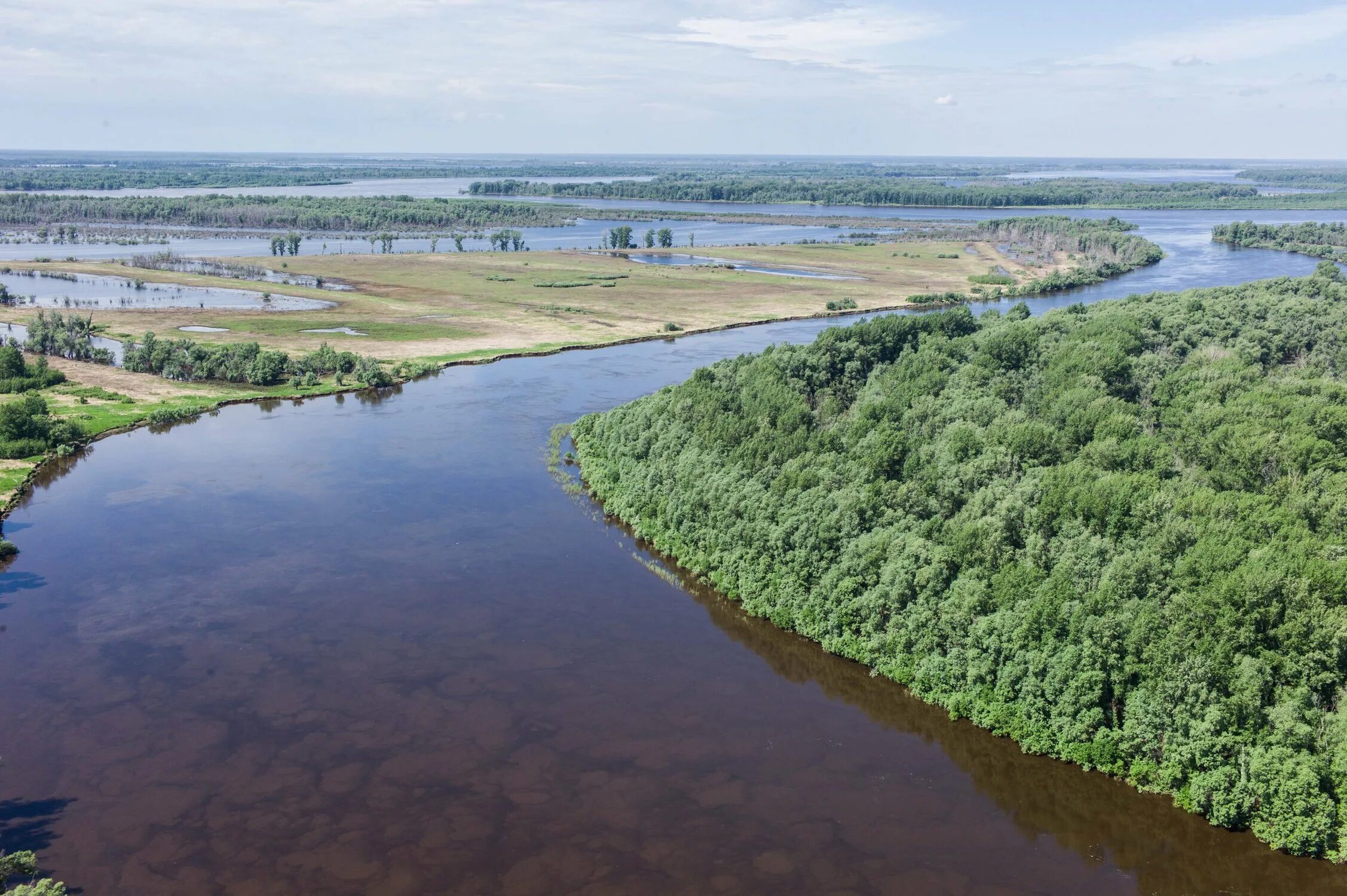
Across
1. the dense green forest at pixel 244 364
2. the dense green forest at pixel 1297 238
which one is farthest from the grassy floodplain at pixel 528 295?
the dense green forest at pixel 1297 238

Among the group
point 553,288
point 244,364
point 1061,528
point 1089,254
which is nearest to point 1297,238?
point 1089,254

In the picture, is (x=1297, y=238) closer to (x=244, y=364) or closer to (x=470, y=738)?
(x=244, y=364)

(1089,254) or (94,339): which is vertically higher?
(1089,254)

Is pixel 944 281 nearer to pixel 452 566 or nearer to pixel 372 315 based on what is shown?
pixel 372 315

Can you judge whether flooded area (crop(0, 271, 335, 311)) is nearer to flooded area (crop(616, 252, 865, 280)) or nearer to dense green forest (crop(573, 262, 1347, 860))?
flooded area (crop(616, 252, 865, 280))

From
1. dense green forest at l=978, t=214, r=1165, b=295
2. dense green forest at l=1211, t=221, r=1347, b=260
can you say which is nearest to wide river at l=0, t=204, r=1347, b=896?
dense green forest at l=978, t=214, r=1165, b=295

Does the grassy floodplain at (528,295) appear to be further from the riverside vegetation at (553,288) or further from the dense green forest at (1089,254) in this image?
the dense green forest at (1089,254)
